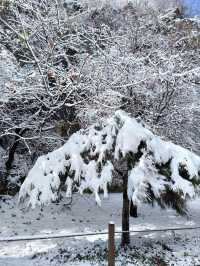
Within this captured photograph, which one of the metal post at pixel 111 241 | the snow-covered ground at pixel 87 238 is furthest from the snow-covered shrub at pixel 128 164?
the metal post at pixel 111 241

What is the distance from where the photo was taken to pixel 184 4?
23.8m

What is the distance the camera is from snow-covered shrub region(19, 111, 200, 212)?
27.1 feet

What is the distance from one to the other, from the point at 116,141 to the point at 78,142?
967mm

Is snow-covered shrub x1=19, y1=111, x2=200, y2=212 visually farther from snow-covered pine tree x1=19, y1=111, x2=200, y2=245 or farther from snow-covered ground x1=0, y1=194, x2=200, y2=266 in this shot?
snow-covered ground x1=0, y1=194, x2=200, y2=266

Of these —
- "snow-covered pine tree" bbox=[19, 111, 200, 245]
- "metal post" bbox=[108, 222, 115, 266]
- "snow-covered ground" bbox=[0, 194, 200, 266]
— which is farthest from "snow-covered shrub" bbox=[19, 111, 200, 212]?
"metal post" bbox=[108, 222, 115, 266]

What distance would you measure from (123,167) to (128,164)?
335mm

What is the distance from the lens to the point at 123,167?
29.4ft

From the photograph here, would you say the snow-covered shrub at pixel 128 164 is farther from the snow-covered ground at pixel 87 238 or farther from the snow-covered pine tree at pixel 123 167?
the snow-covered ground at pixel 87 238

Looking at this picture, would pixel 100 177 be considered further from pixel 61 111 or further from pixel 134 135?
pixel 61 111

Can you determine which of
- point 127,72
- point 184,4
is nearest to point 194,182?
point 127,72

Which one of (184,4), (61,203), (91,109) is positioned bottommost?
(61,203)

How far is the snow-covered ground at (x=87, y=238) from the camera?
→ 8.52 metres

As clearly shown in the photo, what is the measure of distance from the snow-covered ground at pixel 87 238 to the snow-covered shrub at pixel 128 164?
1.15 m

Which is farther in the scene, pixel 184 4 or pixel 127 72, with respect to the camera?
pixel 184 4
